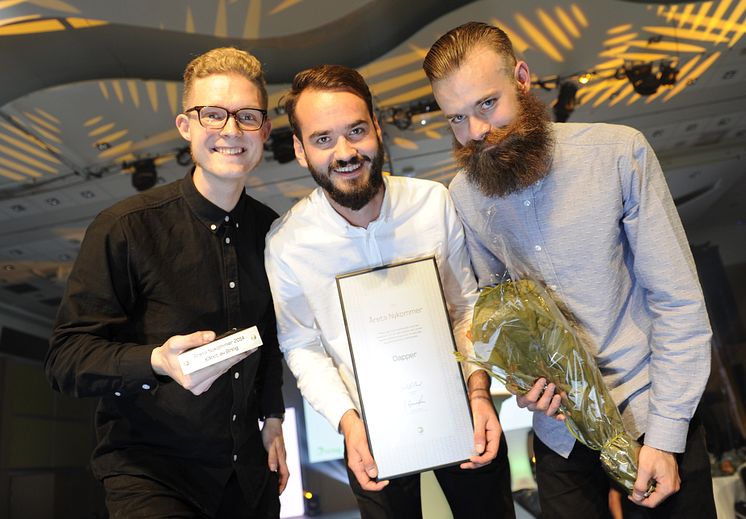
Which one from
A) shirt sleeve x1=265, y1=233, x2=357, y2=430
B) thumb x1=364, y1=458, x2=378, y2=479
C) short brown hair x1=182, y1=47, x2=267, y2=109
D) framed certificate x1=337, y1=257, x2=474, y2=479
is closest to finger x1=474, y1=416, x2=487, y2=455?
framed certificate x1=337, y1=257, x2=474, y2=479

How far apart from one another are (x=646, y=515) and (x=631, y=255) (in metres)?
0.73

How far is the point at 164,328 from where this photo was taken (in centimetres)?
170

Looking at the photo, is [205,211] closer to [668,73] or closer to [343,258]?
[343,258]

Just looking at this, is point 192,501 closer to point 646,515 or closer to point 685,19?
point 646,515

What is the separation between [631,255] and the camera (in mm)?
1608

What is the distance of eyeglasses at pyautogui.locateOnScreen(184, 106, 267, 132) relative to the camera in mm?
1781

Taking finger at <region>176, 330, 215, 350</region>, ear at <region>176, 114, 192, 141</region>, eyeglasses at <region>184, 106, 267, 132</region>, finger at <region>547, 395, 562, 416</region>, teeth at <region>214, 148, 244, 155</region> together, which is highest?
ear at <region>176, 114, 192, 141</region>

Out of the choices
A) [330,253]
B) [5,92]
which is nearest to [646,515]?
[330,253]

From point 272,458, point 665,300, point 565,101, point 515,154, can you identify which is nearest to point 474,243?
point 515,154

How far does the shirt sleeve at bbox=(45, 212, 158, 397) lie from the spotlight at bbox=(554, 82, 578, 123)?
17.3 feet

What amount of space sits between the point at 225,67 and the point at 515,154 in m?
0.93

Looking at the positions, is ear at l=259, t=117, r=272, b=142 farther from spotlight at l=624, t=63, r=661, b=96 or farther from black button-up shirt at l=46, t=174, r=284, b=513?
spotlight at l=624, t=63, r=661, b=96

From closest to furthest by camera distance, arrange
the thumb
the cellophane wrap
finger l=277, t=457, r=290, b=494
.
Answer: the cellophane wrap → the thumb → finger l=277, t=457, r=290, b=494

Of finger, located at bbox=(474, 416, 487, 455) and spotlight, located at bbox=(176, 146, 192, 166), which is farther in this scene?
spotlight, located at bbox=(176, 146, 192, 166)
